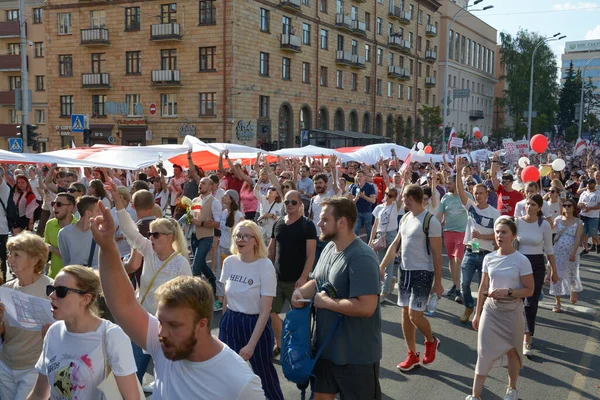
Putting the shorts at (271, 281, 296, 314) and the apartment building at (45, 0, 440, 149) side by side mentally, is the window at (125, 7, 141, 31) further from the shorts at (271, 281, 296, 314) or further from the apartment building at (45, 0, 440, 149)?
the shorts at (271, 281, 296, 314)

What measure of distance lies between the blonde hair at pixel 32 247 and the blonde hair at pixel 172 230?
1062mm

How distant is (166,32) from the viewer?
3709cm

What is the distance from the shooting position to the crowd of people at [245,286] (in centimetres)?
258

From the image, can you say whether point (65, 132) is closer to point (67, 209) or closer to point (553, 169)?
point (553, 169)

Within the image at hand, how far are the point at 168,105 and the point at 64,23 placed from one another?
10.3m

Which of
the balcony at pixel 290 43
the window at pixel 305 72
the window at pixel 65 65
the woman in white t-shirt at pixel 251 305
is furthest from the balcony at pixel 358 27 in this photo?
the woman in white t-shirt at pixel 251 305

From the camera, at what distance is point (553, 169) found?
15.2m

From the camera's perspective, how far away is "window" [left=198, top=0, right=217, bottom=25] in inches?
1421

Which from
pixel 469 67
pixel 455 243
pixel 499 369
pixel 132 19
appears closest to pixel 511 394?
pixel 499 369

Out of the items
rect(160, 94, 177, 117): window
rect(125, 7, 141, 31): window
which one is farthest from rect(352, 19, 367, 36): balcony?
rect(125, 7, 141, 31): window

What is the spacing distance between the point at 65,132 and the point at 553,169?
35435 mm

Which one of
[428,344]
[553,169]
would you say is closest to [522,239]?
[428,344]

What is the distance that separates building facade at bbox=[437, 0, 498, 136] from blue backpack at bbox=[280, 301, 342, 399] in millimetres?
62956

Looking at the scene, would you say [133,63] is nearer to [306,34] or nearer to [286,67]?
[286,67]
